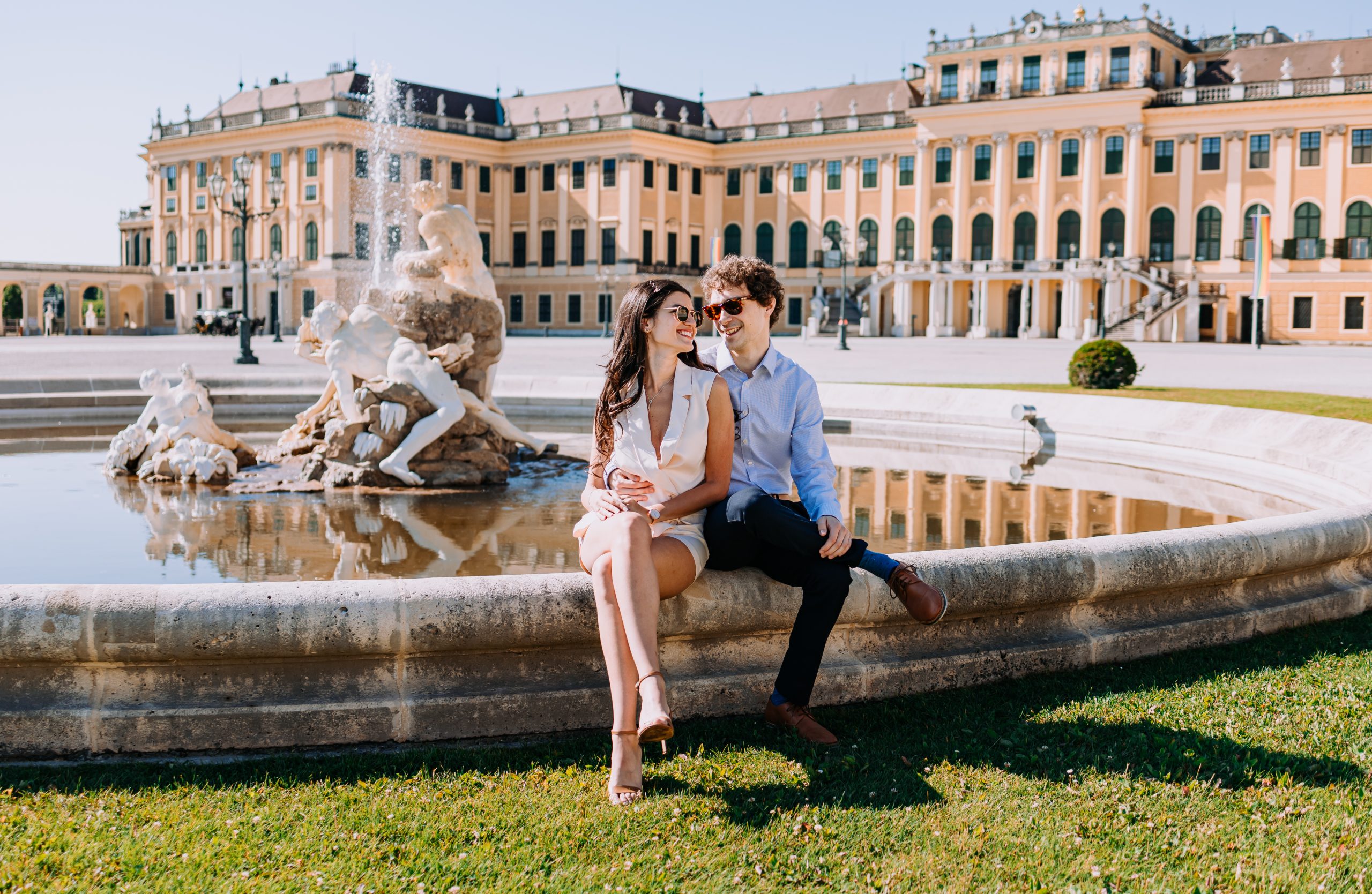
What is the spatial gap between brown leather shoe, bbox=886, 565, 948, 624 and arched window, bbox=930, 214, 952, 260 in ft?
174

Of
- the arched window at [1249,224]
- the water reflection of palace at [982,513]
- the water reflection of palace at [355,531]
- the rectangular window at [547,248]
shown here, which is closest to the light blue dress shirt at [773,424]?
the water reflection of palace at [355,531]

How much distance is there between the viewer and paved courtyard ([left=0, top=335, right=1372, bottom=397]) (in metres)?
20.3

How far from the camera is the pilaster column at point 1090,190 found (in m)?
51.8

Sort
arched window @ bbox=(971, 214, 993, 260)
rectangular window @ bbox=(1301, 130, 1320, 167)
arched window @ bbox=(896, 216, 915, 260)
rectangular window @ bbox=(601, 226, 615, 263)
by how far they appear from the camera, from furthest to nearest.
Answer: rectangular window @ bbox=(601, 226, 615, 263) → arched window @ bbox=(896, 216, 915, 260) → arched window @ bbox=(971, 214, 993, 260) → rectangular window @ bbox=(1301, 130, 1320, 167)

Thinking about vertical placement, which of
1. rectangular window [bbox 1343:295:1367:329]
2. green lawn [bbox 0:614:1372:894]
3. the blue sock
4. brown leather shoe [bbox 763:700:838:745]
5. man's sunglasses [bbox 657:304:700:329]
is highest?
rectangular window [bbox 1343:295:1367:329]

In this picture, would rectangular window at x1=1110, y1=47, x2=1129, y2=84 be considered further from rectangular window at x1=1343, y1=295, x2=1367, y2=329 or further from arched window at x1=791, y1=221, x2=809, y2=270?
arched window at x1=791, y1=221, x2=809, y2=270

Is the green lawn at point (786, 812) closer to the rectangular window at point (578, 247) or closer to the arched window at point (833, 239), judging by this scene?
the arched window at point (833, 239)

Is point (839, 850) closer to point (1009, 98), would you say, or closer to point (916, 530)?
point (916, 530)

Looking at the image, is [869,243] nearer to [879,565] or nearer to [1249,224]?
[1249,224]

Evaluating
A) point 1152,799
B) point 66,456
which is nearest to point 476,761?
point 1152,799

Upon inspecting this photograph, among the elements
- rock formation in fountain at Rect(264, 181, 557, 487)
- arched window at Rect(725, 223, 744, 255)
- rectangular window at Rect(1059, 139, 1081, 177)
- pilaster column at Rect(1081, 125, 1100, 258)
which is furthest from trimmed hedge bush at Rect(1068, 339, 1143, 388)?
arched window at Rect(725, 223, 744, 255)

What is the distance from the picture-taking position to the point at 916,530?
7.66 m

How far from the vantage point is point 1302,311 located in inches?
1882

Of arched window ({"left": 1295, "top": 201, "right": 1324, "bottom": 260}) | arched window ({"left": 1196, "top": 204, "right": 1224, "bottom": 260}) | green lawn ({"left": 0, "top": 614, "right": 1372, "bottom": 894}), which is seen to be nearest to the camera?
green lawn ({"left": 0, "top": 614, "right": 1372, "bottom": 894})
